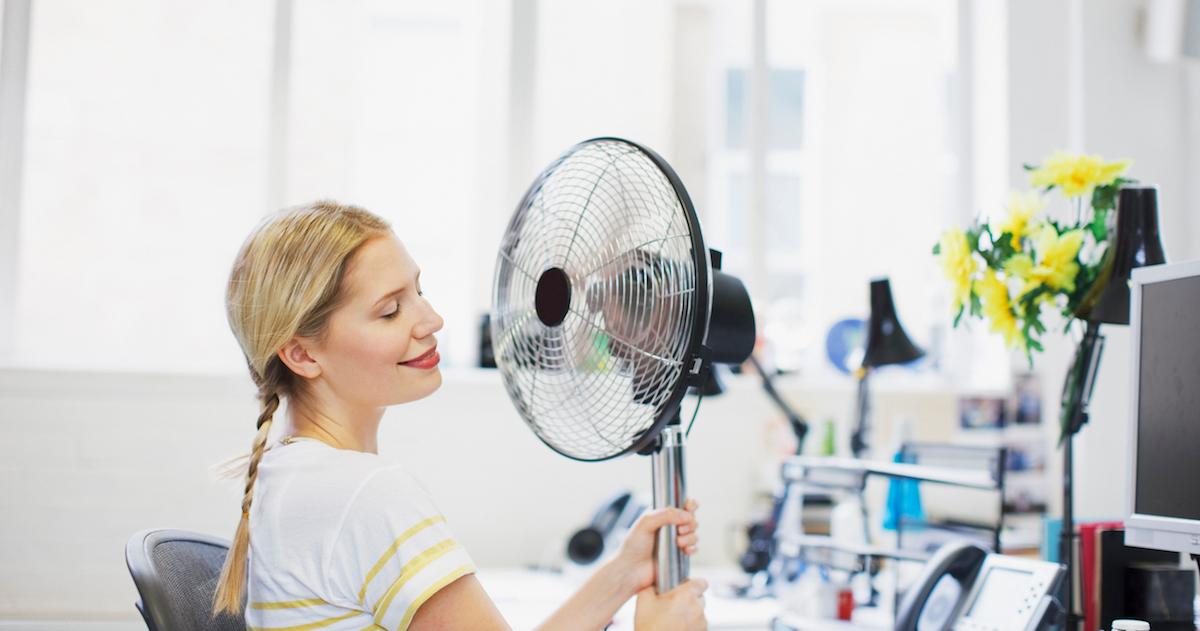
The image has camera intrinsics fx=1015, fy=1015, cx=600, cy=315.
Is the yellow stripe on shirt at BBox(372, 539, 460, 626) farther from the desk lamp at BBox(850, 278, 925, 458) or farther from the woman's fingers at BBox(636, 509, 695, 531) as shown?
the desk lamp at BBox(850, 278, 925, 458)

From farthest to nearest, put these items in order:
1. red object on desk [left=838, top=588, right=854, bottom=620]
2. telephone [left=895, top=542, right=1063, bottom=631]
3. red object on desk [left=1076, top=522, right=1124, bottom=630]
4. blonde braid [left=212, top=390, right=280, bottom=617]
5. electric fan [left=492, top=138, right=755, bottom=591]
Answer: red object on desk [left=838, top=588, right=854, bottom=620] → red object on desk [left=1076, top=522, right=1124, bottom=630] → telephone [left=895, top=542, right=1063, bottom=631] → blonde braid [left=212, top=390, right=280, bottom=617] → electric fan [left=492, top=138, right=755, bottom=591]

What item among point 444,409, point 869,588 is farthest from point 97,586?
point 869,588

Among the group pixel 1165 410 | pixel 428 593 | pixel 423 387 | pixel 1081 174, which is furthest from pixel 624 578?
pixel 1081 174

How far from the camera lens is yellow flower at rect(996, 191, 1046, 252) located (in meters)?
1.58

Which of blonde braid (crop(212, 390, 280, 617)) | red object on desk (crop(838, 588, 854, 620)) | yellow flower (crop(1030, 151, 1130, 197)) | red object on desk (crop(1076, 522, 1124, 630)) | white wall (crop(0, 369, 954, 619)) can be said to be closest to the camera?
blonde braid (crop(212, 390, 280, 617))

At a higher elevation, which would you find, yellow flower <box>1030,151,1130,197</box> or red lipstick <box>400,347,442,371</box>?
yellow flower <box>1030,151,1130,197</box>

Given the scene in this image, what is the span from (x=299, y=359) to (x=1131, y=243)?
1.12m

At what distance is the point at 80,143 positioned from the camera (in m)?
2.44

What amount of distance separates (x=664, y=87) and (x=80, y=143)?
1.50m

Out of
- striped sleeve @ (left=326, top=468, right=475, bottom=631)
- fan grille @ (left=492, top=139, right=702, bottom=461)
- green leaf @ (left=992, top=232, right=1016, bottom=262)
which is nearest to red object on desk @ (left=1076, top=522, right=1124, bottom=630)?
green leaf @ (left=992, top=232, right=1016, bottom=262)

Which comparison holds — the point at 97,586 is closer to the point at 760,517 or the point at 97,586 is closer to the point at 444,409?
the point at 444,409

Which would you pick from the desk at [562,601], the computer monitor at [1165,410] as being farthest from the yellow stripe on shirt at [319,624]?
the computer monitor at [1165,410]

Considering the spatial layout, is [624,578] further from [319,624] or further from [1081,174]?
[1081,174]

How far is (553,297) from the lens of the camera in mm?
1093
